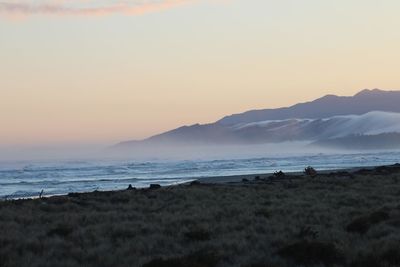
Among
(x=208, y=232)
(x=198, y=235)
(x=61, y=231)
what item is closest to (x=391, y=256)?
(x=198, y=235)

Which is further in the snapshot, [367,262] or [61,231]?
[61,231]

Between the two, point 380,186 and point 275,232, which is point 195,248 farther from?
point 380,186

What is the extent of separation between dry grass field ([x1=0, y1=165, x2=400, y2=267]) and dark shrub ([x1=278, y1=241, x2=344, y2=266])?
0.7 inches

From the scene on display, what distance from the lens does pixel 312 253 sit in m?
10.4

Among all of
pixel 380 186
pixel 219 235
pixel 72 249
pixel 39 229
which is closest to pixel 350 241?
pixel 219 235

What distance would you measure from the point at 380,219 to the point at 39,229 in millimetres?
8104

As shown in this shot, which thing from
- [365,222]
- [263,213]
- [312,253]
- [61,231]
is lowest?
[312,253]

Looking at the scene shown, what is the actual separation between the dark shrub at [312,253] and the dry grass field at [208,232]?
0.02 m

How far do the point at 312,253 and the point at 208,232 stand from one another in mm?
3439

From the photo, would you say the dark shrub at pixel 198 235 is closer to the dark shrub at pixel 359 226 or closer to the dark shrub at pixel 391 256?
the dark shrub at pixel 359 226

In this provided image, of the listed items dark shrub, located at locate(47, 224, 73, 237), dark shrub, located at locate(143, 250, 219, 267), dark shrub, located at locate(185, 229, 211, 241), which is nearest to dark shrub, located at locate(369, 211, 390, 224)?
dark shrub, located at locate(185, 229, 211, 241)

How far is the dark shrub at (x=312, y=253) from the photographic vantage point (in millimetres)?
10146

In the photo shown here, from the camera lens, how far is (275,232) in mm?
13461

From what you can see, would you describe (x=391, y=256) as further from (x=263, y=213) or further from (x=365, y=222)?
(x=263, y=213)
